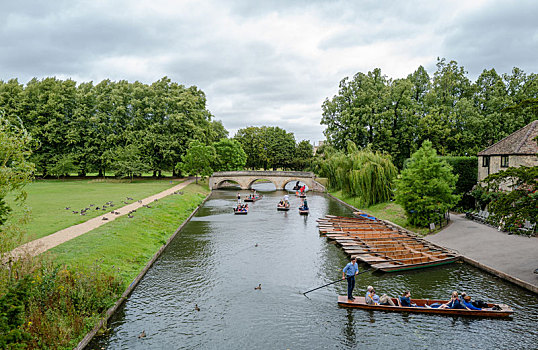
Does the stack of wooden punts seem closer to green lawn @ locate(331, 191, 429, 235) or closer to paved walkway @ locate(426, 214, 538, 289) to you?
green lawn @ locate(331, 191, 429, 235)

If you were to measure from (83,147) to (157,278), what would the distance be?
56.2m

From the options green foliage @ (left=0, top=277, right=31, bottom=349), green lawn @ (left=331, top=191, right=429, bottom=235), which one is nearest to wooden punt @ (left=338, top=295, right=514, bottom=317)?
green foliage @ (left=0, top=277, right=31, bottom=349)

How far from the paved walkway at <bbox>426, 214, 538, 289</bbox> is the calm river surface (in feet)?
3.42

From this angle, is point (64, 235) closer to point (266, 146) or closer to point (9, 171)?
point (9, 171)

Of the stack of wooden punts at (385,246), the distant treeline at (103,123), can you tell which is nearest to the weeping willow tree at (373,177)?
the stack of wooden punts at (385,246)

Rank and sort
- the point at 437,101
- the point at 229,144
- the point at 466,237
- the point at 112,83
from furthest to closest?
1. the point at 229,144
2. the point at 112,83
3. the point at 437,101
4. the point at 466,237

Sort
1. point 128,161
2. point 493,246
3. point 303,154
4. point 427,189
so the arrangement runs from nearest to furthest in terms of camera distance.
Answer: point 493,246 → point 427,189 → point 128,161 → point 303,154

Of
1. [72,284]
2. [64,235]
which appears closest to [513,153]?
[72,284]

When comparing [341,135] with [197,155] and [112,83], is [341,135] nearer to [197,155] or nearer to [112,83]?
[197,155]

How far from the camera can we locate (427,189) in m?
26.0

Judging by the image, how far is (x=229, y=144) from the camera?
7712 cm

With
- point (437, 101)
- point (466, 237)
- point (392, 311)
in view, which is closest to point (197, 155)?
point (437, 101)

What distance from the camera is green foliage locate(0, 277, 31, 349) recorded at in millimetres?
6879

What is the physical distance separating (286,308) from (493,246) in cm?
1501
